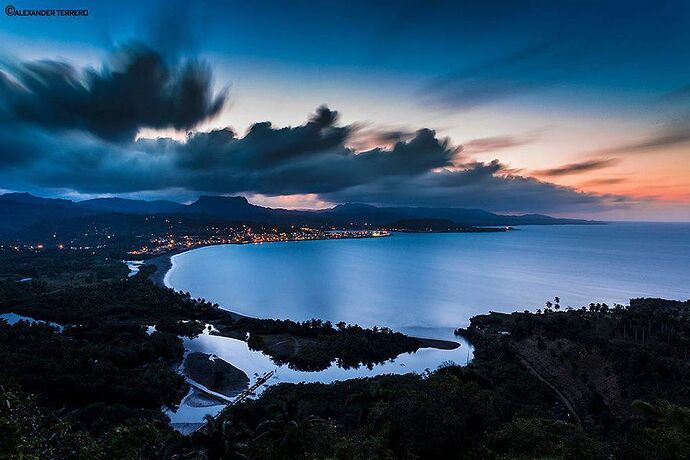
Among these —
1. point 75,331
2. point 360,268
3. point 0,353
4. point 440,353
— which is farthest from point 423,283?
point 0,353

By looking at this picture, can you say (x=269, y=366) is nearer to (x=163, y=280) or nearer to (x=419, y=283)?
(x=419, y=283)

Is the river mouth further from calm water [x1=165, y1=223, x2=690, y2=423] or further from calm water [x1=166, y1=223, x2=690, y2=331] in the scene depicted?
calm water [x1=166, y1=223, x2=690, y2=331]

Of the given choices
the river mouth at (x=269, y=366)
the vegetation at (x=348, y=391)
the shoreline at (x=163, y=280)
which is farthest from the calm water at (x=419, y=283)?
the river mouth at (x=269, y=366)

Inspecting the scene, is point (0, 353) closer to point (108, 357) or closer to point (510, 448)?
point (108, 357)

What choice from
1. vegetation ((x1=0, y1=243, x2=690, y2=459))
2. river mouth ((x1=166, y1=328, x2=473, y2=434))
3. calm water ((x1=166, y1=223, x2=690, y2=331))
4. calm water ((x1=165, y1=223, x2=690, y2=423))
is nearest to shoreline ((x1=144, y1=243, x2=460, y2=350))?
river mouth ((x1=166, y1=328, x2=473, y2=434))

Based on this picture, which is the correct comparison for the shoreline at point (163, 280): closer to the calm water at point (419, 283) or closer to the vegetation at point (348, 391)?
the vegetation at point (348, 391)

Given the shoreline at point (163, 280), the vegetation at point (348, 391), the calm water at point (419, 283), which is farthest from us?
the calm water at point (419, 283)

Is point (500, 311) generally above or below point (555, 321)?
below

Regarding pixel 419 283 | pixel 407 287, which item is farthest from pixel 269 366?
pixel 419 283
